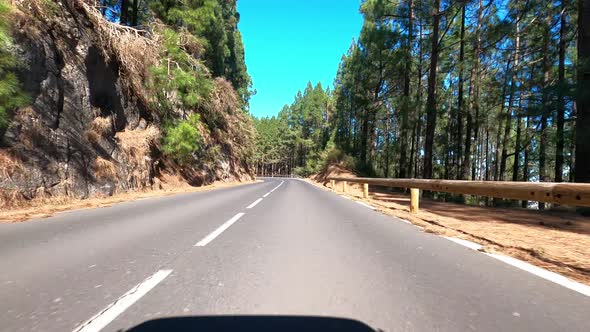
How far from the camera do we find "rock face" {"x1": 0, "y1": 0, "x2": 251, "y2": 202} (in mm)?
10773

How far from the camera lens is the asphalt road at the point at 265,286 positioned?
101 inches

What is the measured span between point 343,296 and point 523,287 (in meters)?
1.90

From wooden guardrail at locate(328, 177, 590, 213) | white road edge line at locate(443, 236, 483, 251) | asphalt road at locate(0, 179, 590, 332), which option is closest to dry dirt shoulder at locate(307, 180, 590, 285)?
white road edge line at locate(443, 236, 483, 251)

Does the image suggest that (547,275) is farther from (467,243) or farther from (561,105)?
(561,105)

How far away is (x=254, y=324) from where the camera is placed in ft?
8.25

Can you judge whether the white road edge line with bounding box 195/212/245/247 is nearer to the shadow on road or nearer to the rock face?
the shadow on road

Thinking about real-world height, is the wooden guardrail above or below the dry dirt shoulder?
above

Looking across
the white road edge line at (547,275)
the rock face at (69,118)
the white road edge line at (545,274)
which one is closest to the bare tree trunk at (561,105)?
the white road edge line at (545,274)

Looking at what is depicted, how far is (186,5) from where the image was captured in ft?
78.0

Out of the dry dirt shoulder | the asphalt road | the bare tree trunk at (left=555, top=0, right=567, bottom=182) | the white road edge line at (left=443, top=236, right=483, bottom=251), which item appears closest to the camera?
the asphalt road

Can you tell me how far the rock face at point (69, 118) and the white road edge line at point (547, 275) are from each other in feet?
39.8

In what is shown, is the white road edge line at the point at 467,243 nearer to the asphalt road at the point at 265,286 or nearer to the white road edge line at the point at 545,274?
the white road edge line at the point at 545,274

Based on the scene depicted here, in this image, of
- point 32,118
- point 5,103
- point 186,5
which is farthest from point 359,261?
point 186,5

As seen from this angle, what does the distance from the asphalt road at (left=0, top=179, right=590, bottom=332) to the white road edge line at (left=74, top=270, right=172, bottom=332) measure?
1 cm
